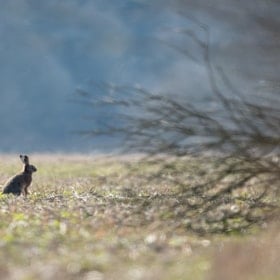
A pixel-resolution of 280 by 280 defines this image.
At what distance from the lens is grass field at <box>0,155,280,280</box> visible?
9.78 m

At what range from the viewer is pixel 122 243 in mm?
12062

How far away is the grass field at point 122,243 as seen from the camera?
978cm

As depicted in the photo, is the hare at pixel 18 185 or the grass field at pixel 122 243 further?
the hare at pixel 18 185

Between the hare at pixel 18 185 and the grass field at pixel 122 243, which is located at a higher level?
the hare at pixel 18 185

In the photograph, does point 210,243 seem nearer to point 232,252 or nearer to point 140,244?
point 140,244

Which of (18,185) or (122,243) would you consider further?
(18,185)

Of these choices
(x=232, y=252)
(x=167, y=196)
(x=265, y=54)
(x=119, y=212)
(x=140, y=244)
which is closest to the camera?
(x=232, y=252)

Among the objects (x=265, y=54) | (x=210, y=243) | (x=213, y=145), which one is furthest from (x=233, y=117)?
(x=210, y=243)

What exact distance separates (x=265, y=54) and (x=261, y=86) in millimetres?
658

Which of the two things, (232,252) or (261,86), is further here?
(261,86)

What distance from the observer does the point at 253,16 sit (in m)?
15.5

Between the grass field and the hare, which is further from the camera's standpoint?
the hare

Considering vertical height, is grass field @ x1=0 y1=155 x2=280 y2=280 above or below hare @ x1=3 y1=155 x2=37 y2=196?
below

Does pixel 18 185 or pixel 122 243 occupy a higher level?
pixel 18 185
